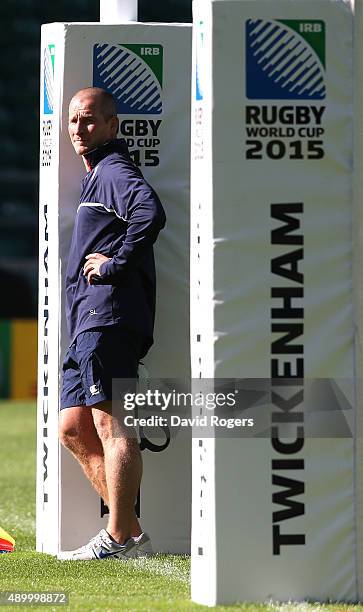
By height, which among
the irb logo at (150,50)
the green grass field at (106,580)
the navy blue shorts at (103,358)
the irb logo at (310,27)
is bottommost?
the green grass field at (106,580)

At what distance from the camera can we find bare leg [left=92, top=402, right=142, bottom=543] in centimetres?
645

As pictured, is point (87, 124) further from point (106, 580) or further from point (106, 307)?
point (106, 580)

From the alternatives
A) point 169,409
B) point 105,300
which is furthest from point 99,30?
point 169,409

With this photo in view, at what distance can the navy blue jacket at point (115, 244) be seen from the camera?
20.6ft

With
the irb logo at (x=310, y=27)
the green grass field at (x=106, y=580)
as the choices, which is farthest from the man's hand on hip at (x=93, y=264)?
the irb logo at (x=310, y=27)

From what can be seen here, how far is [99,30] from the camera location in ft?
22.3

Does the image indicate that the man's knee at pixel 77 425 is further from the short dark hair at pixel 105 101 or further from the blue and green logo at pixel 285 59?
the blue and green logo at pixel 285 59

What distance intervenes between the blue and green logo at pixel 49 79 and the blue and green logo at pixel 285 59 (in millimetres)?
1905

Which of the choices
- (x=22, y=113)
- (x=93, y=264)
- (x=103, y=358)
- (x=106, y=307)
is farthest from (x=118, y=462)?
(x=22, y=113)

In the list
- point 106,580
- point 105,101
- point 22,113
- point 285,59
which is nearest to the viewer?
point 285,59

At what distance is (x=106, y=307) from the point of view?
6.41 meters

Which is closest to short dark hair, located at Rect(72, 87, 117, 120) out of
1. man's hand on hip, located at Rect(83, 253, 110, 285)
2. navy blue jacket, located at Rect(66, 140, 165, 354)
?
navy blue jacket, located at Rect(66, 140, 165, 354)

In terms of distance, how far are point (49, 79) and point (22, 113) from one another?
21344mm

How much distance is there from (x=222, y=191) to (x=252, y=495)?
1.12m
